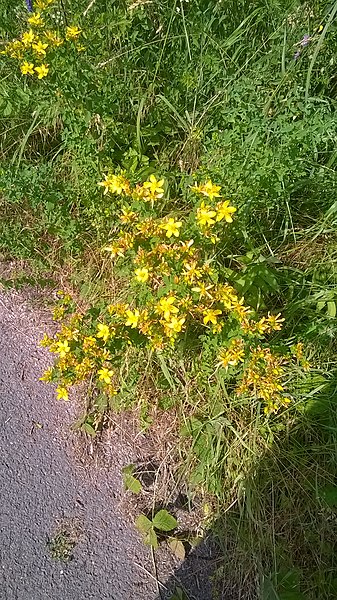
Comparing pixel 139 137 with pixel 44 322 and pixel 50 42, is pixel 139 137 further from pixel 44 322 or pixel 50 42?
pixel 44 322

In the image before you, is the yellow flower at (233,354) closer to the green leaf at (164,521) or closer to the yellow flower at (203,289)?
the yellow flower at (203,289)

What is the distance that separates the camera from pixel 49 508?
2.30 meters

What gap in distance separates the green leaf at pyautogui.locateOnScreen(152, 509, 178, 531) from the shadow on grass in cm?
13

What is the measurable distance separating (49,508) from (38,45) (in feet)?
5.94

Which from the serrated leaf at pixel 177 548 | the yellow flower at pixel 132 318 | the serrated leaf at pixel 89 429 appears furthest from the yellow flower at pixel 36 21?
the serrated leaf at pixel 177 548

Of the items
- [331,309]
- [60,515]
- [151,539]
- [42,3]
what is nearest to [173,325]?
[331,309]

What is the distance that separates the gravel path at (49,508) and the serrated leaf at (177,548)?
104 millimetres

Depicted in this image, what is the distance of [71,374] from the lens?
2.00 meters

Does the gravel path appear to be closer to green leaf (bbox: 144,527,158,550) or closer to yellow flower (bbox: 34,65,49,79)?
green leaf (bbox: 144,527,158,550)

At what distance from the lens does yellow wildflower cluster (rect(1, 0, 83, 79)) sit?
6.75 ft

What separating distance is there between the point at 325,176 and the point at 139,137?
33.1 inches

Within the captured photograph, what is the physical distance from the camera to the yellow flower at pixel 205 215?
1.77 m

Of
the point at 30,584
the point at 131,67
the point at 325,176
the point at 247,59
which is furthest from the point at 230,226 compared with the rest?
the point at 30,584

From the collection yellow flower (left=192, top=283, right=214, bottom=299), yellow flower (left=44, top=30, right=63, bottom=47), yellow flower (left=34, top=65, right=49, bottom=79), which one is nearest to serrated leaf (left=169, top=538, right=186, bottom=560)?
yellow flower (left=192, top=283, right=214, bottom=299)
